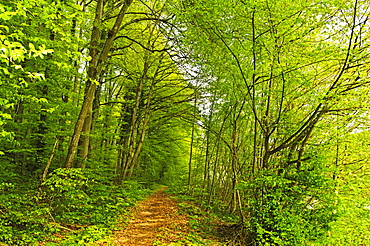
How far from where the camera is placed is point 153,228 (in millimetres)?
7285

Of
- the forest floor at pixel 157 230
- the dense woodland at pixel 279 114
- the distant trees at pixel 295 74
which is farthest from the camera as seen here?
the forest floor at pixel 157 230

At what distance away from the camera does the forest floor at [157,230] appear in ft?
20.0

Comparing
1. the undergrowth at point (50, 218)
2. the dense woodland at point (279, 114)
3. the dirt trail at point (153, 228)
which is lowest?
the dirt trail at point (153, 228)

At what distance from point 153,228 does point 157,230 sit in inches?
10.8

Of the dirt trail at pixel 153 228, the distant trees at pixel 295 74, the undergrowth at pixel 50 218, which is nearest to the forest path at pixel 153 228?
the dirt trail at pixel 153 228

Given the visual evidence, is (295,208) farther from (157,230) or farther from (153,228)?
(153,228)

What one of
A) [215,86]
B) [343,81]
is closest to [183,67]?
[215,86]

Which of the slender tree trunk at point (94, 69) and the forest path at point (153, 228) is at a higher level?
the slender tree trunk at point (94, 69)

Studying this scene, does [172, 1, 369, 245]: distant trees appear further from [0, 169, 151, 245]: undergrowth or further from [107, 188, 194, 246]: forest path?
[0, 169, 151, 245]: undergrowth

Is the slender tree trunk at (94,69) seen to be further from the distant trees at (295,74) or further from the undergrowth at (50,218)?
the distant trees at (295,74)

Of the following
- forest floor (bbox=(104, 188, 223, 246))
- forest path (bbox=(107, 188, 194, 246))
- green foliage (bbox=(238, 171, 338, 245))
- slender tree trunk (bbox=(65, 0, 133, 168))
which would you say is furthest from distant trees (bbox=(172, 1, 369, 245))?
forest path (bbox=(107, 188, 194, 246))

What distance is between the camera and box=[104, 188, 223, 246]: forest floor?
609 centimetres

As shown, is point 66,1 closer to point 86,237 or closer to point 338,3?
point 86,237

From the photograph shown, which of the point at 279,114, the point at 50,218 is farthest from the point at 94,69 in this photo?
the point at 279,114
